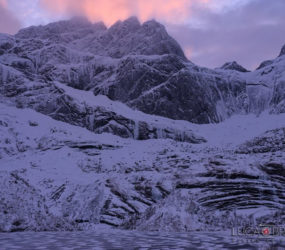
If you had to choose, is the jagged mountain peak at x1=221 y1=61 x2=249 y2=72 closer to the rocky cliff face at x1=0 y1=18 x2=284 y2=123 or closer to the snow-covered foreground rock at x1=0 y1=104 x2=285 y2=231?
the rocky cliff face at x1=0 y1=18 x2=284 y2=123

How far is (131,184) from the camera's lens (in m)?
22.7

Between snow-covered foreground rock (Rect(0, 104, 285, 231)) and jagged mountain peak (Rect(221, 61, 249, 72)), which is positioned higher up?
jagged mountain peak (Rect(221, 61, 249, 72))

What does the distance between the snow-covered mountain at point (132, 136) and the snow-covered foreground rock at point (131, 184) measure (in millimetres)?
64

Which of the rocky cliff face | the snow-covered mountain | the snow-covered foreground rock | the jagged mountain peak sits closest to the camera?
the snow-covered foreground rock

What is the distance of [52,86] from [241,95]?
30073 millimetres

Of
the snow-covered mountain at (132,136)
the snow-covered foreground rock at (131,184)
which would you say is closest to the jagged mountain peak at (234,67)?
the snow-covered mountain at (132,136)

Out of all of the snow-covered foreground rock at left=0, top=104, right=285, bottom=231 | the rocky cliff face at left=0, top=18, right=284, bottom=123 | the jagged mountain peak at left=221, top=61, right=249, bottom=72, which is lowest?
the snow-covered foreground rock at left=0, top=104, right=285, bottom=231

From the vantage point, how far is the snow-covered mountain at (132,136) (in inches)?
672

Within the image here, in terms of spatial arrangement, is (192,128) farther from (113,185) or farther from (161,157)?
(113,185)

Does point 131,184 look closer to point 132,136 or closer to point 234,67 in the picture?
point 132,136

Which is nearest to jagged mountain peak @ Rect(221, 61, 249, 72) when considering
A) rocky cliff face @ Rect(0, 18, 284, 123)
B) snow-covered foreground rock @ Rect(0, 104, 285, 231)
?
rocky cliff face @ Rect(0, 18, 284, 123)

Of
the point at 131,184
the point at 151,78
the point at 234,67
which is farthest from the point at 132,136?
the point at 234,67

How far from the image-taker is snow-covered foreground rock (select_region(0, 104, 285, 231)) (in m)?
15.4

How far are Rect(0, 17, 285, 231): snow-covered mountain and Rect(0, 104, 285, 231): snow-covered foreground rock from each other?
6 cm
